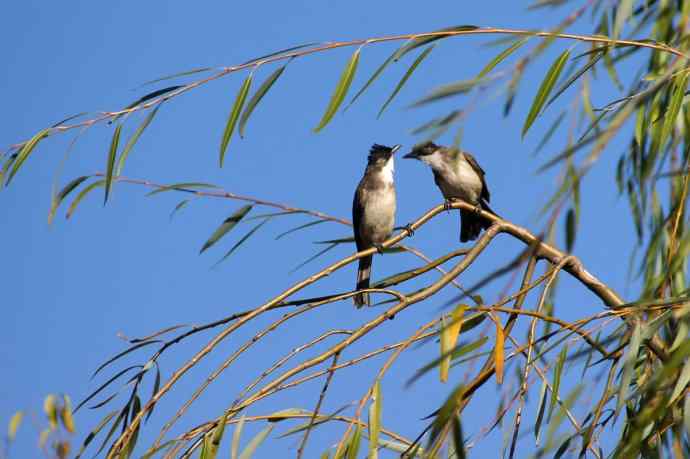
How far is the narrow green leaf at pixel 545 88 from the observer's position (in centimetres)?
287

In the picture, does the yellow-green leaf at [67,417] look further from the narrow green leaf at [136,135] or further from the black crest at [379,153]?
the black crest at [379,153]

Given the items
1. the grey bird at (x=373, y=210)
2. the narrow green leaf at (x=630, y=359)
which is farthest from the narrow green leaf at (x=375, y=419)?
→ the grey bird at (x=373, y=210)

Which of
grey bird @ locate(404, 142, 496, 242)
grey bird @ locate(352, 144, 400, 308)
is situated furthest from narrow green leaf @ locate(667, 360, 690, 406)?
grey bird @ locate(404, 142, 496, 242)

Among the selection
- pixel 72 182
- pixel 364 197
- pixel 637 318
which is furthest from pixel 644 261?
pixel 364 197

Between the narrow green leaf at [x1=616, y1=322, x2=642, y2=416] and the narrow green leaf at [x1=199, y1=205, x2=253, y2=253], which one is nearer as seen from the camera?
the narrow green leaf at [x1=616, y1=322, x2=642, y2=416]

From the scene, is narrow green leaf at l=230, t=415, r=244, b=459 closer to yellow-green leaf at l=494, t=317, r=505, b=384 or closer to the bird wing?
yellow-green leaf at l=494, t=317, r=505, b=384

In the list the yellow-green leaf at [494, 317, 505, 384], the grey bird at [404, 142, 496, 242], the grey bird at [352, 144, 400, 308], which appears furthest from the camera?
the grey bird at [404, 142, 496, 242]

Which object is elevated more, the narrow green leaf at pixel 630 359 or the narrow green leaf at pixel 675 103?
the narrow green leaf at pixel 675 103

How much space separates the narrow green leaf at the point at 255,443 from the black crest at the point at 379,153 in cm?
522

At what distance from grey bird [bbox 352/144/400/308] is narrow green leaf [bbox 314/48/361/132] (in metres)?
4.36

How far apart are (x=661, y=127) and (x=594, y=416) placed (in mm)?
1014

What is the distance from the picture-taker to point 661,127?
328cm

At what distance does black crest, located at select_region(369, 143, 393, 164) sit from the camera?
809 centimetres

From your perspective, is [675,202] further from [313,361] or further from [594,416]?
[313,361]
